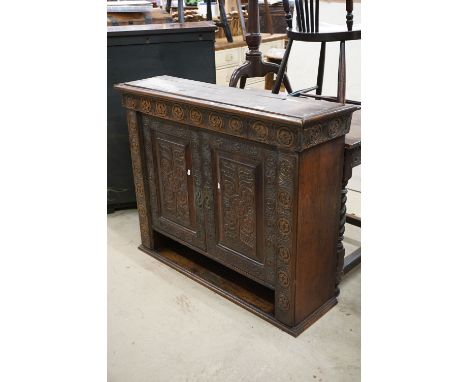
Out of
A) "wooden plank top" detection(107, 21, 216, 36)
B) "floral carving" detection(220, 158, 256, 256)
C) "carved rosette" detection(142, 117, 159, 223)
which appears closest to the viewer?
"floral carving" detection(220, 158, 256, 256)

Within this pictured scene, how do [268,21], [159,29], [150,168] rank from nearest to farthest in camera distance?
[150,168] → [159,29] → [268,21]

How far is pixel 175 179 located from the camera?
1981mm

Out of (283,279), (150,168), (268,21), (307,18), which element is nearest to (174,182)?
(150,168)

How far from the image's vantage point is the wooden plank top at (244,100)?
1.45 metres

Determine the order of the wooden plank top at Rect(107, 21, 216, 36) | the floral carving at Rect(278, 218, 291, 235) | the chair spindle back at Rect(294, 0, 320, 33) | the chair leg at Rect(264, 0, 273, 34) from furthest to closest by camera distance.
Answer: the chair leg at Rect(264, 0, 273, 34), the wooden plank top at Rect(107, 21, 216, 36), the chair spindle back at Rect(294, 0, 320, 33), the floral carving at Rect(278, 218, 291, 235)

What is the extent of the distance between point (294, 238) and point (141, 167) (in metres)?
0.85

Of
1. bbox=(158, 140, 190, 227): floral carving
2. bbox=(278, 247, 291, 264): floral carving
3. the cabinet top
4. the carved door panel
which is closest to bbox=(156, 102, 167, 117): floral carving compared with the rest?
the cabinet top

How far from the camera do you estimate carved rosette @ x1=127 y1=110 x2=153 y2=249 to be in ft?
6.77

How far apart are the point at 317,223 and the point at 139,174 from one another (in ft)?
2.90

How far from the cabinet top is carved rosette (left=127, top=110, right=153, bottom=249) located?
0.35 ft

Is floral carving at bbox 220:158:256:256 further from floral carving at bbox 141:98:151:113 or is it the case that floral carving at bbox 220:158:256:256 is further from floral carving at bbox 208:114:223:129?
floral carving at bbox 141:98:151:113

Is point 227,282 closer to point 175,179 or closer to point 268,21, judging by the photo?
point 175,179

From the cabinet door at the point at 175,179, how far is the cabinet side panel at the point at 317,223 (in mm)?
480
